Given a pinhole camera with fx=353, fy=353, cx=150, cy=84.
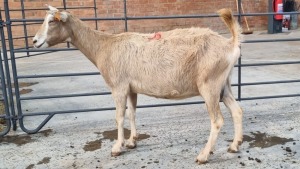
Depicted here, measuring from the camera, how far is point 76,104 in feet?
17.0

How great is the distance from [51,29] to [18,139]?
1.42m

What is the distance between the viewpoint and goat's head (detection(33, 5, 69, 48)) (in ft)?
10.8

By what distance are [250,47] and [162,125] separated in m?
6.45

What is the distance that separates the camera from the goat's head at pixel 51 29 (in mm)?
3295

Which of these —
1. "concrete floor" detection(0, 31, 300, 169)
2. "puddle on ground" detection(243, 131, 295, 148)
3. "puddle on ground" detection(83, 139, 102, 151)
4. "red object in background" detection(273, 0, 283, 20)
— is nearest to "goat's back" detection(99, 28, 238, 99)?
"concrete floor" detection(0, 31, 300, 169)

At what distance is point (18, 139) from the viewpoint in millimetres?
3979

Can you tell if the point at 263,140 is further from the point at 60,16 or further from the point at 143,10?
the point at 143,10

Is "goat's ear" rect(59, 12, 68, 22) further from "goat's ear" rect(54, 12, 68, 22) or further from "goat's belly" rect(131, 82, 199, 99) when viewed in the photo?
"goat's belly" rect(131, 82, 199, 99)

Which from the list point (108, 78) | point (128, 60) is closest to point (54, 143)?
point (108, 78)

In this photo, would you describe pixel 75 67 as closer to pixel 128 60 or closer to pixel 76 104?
pixel 76 104

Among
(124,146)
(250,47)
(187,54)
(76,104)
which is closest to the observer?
(187,54)

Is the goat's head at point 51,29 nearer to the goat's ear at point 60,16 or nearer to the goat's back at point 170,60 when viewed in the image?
the goat's ear at point 60,16

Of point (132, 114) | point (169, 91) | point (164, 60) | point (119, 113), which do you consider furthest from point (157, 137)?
point (164, 60)

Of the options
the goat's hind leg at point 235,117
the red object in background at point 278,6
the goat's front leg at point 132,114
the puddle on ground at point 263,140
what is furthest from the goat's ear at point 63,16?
the red object in background at point 278,6
